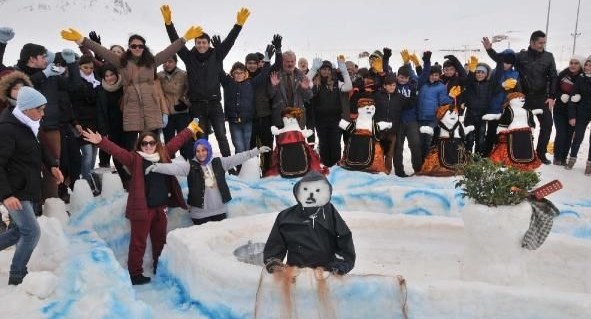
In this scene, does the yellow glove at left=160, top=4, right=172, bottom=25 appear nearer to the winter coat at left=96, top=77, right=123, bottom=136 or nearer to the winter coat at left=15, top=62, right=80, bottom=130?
the winter coat at left=96, top=77, right=123, bottom=136

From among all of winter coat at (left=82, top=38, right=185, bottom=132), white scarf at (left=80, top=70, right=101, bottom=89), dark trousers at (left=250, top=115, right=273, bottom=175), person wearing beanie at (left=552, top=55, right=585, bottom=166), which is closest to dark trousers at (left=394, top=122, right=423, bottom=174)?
dark trousers at (left=250, top=115, right=273, bottom=175)

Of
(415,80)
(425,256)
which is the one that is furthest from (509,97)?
(425,256)

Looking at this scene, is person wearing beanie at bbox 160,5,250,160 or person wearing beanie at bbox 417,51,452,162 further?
person wearing beanie at bbox 417,51,452,162

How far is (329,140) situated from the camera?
7.14 m

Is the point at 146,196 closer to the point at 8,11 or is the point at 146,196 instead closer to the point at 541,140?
the point at 541,140

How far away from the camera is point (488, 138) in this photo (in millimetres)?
7273

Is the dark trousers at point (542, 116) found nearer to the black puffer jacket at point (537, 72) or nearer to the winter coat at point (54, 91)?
the black puffer jacket at point (537, 72)

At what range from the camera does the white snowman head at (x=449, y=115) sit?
660cm

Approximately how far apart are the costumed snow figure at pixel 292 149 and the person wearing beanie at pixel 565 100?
3.31 metres

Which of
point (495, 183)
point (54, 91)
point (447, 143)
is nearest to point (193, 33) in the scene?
point (54, 91)

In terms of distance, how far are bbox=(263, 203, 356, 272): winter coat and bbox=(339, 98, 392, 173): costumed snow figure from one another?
3.30 meters

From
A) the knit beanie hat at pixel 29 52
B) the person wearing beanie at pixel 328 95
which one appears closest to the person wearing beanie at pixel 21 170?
the knit beanie hat at pixel 29 52

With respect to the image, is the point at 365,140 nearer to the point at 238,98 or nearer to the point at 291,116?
the point at 291,116

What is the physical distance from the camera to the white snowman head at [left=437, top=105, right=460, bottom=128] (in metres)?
6.60
